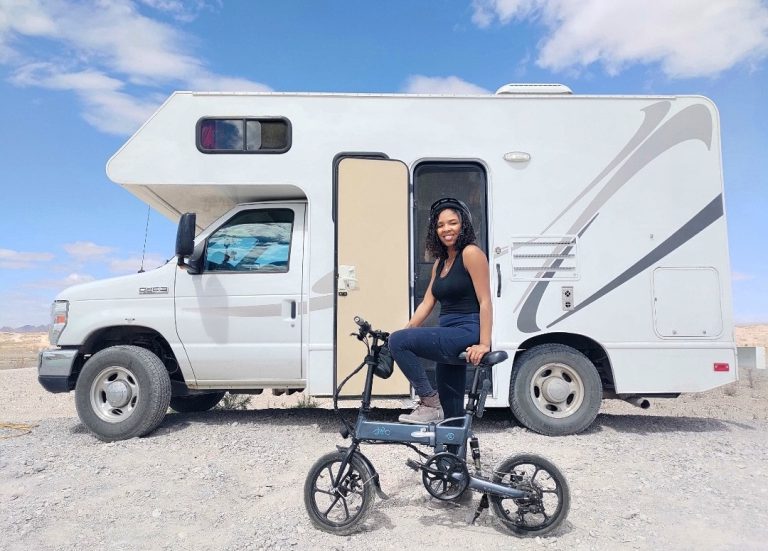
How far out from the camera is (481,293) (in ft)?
10.5

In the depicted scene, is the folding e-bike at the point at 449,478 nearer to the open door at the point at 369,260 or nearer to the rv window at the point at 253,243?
the open door at the point at 369,260

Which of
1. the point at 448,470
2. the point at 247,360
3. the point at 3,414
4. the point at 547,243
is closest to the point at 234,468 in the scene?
the point at 247,360

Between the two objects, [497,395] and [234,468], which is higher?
[497,395]

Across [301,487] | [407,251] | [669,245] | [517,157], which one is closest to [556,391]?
[669,245]

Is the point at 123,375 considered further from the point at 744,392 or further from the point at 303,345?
the point at 744,392

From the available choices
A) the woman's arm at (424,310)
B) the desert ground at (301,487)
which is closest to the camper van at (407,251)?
the desert ground at (301,487)

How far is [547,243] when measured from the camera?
17.9 feet

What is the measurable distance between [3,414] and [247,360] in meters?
5.72

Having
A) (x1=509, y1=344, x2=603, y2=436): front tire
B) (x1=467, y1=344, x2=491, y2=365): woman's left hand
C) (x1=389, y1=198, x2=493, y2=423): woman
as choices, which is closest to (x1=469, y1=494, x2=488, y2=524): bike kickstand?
(x1=389, y1=198, x2=493, y2=423): woman

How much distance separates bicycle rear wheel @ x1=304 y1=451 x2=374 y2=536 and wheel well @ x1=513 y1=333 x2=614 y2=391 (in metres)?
2.69

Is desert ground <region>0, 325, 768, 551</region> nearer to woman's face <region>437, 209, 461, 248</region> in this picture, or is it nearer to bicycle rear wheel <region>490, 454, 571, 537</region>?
bicycle rear wheel <region>490, 454, 571, 537</region>

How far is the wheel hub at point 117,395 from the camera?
210 inches

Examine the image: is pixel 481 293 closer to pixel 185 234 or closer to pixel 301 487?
pixel 301 487

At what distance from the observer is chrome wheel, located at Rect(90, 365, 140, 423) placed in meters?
5.34
